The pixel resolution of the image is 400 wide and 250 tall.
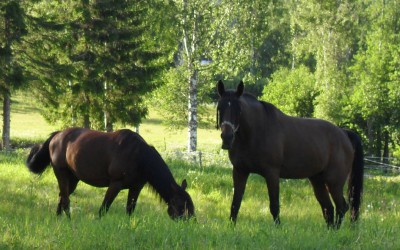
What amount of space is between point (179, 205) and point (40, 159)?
3246 mm

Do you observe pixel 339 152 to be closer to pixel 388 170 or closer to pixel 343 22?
pixel 388 170

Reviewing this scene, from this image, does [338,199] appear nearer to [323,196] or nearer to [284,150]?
[323,196]

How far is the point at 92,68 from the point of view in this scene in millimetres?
29828

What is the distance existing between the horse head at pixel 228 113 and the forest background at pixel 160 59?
20.6 metres

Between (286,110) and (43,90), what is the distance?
2420 centimetres

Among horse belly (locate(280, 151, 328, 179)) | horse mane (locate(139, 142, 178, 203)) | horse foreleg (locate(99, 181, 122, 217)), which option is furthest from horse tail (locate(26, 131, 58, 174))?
horse belly (locate(280, 151, 328, 179))

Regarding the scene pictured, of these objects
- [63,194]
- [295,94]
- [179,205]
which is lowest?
[63,194]

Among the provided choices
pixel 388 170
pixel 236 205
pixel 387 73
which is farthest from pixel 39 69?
pixel 387 73

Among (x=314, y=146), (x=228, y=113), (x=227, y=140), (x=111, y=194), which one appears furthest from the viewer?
(x=314, y=146)

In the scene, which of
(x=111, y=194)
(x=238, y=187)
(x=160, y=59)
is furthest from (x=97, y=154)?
(x=160, y=59)

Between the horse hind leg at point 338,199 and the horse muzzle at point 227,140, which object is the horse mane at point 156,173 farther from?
the horse hind leg at point 338,199

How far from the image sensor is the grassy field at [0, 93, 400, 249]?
5.25 meters

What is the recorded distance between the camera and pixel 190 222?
6738 mm

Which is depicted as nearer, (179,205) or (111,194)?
(179,205)
